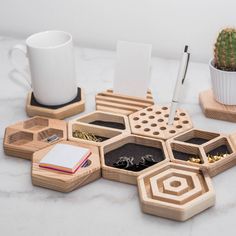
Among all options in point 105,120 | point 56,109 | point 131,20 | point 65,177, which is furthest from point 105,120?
point 131,20

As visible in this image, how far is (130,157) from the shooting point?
0.82 meters

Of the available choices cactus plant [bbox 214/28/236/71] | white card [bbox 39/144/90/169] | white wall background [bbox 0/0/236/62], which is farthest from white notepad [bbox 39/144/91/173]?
white wall background [bbox 0/0/236/62]

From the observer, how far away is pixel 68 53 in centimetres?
92

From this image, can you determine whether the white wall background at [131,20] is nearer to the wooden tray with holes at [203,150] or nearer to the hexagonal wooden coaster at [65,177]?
the wooden tray with holes at [203,150]

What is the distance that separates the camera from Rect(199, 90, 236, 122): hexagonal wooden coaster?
922 millimetres

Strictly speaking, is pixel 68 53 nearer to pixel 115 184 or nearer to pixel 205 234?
pixel 115 184

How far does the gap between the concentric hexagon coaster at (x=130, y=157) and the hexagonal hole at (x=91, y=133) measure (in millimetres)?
36

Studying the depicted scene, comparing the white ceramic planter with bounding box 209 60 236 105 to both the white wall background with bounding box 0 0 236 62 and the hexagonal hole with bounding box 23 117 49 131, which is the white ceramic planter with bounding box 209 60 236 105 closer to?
the white wall background with bounding box 0 0 236 62

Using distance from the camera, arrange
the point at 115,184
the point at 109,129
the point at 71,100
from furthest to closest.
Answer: the point at 71,100 → the point at 109,129 → the point at 115,184

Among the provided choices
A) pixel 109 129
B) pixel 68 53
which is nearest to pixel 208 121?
pixel 109 129

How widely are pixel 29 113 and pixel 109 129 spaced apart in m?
0.20

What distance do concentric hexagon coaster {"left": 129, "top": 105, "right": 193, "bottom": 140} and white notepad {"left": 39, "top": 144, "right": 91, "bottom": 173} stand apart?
0.43 ft

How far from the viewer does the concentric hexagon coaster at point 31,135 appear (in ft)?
2.73

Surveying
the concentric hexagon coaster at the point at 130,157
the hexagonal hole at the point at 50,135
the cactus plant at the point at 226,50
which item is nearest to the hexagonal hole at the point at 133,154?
the concentric hexagon coaster at the point at 130,157
